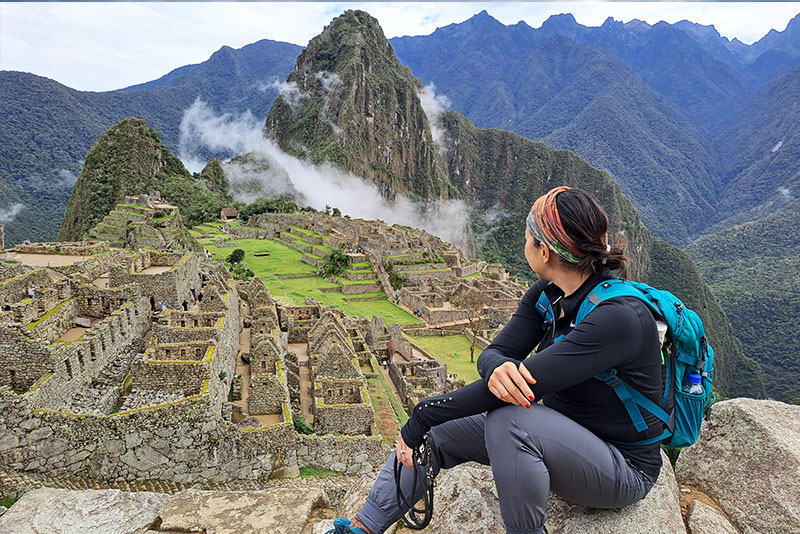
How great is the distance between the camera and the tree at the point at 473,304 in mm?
35000

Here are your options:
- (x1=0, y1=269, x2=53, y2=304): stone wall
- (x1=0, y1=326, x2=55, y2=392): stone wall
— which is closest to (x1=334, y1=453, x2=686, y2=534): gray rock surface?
(x1=0, y1=326, x2=55, y2=392): stone wall

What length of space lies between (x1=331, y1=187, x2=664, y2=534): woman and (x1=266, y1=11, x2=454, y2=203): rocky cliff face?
133392 millimetres

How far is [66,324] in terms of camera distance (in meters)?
9.05

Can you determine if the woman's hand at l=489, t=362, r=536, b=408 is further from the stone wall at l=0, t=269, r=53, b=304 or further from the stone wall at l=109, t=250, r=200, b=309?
the stone wall at l=109, t=250, r=200, b=309

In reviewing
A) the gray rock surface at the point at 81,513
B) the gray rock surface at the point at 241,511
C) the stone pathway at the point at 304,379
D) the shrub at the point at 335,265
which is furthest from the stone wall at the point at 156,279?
the shrub at the point at 335,265

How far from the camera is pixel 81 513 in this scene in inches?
154

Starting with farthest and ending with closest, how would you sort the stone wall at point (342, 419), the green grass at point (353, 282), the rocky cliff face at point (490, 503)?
the green grass at point (353, 282) < the stone wall at point (342, 419) < the rocky cliff face at point (490, 503)

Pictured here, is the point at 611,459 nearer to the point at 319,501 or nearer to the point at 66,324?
the point at 319,501

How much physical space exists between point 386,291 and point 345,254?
235 inches

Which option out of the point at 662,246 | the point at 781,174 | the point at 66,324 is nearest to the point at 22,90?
the point at 66,324

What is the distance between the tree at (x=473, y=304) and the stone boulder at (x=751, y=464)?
95.2 ft

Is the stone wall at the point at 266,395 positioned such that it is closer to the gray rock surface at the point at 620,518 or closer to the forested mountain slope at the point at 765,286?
the gray rock surface at the point at 620,518

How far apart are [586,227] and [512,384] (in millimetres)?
990

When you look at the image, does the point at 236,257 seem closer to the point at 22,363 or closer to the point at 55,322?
the point at 55,322
